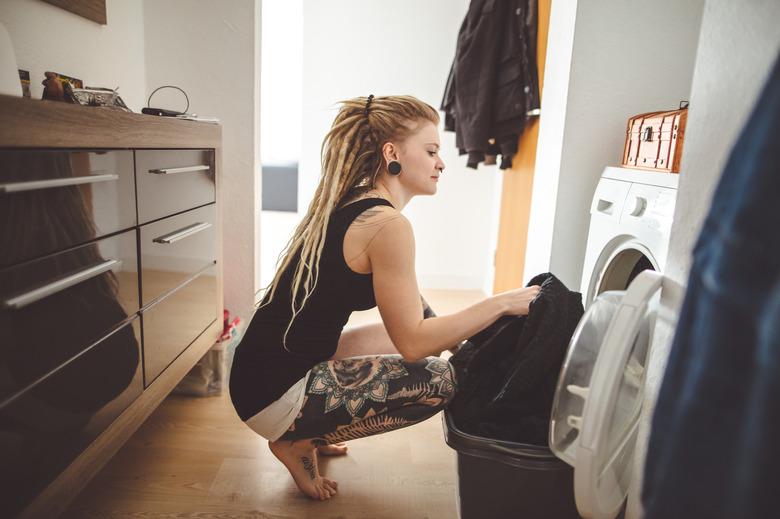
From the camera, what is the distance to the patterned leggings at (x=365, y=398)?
53.3 inches

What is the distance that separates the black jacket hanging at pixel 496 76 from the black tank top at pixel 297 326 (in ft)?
4.34

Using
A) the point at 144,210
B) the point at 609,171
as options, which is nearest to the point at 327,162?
the point at 144,210

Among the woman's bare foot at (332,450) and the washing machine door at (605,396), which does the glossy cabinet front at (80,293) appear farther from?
the washing machine door at (605,396)

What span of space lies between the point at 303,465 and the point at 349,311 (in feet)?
1.43

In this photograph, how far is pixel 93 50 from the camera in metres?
1.96

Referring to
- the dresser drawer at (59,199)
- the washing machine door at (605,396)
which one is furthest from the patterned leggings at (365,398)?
the dresser drawer at (59,199)

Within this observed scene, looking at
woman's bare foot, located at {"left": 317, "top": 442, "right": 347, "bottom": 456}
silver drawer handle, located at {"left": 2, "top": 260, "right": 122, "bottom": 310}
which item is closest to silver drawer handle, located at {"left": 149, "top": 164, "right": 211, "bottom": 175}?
silver drawer handle, located at {"left": 2, "top": 260, "right": 122, "bottom": 310}

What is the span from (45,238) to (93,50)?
47.6 inches

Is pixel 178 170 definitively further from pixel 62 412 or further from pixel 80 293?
pixel 62 412

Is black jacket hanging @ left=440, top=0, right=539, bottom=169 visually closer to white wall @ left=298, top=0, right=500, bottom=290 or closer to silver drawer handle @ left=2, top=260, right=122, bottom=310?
white wall @ left=298, top=0, right=500, bottom=290

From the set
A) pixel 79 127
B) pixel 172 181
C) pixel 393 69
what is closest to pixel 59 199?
pixel 79 127

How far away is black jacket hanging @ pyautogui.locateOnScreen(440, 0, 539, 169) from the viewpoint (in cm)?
238

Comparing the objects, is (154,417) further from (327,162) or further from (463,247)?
(463,247)

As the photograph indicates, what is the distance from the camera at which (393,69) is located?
133 inches
